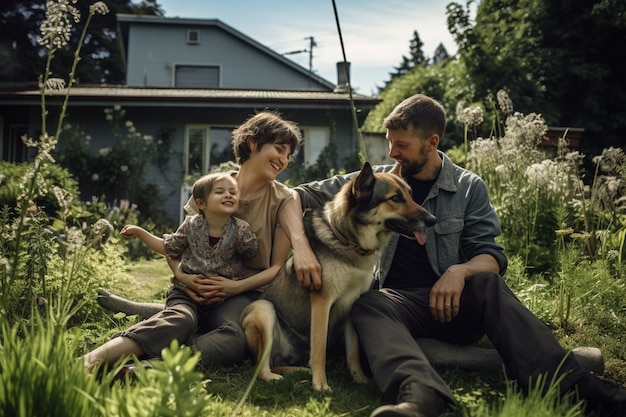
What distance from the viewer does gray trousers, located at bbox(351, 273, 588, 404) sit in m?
2.76

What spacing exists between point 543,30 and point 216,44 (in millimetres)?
11844

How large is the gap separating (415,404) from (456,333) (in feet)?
4.09

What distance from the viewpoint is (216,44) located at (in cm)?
2169

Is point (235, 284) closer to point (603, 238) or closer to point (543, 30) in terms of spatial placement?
point (603, 238)


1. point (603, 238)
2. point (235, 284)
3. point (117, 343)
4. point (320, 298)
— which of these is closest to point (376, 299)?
point (320, 298)

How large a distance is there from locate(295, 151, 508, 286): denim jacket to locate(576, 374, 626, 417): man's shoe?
1.07 meters

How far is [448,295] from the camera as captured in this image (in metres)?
3.30

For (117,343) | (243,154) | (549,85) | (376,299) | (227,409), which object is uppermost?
(549,85)

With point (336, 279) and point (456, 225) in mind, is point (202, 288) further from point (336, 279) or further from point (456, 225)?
point (456, 225)

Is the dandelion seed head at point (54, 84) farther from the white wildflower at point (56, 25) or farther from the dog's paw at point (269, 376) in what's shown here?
the dog's paw at point (269, 376)

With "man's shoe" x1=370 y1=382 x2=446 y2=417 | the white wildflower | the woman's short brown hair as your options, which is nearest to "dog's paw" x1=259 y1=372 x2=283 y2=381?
"man's shoe" x1=370 y1=382 x2=446 y2=417

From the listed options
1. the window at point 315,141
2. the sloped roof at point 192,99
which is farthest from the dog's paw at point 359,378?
the window at point 315,141

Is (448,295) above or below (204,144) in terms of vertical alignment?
below

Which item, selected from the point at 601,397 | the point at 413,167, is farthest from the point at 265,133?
the point at 601,397
